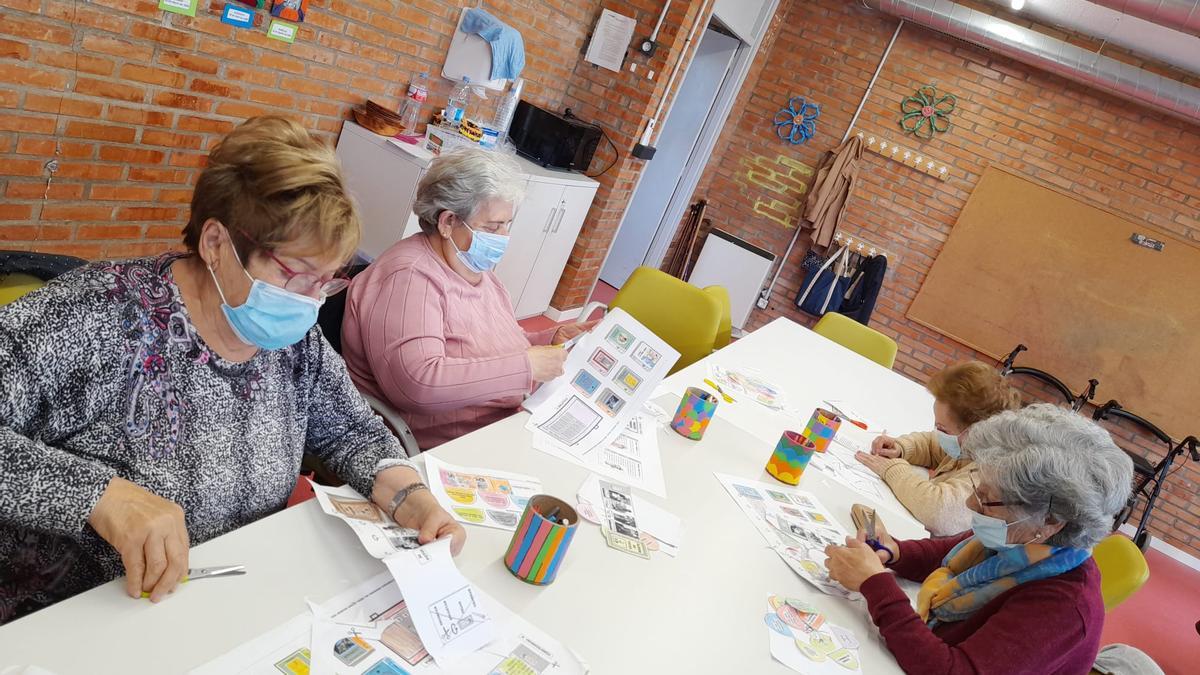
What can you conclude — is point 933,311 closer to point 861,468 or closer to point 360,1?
point 861,468

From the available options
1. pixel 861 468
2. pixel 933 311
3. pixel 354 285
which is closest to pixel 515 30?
pixel 354 285

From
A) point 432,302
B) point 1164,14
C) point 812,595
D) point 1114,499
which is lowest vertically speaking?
point 812,595

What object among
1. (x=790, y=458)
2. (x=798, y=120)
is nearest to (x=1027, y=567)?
(x=790, y=458)

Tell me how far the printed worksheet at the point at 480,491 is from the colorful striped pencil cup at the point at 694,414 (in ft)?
2.15

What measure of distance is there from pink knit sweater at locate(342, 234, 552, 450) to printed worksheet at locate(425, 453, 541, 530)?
407 mm

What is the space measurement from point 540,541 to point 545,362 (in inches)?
36.2

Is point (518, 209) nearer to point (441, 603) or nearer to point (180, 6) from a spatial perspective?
point (180, 6)

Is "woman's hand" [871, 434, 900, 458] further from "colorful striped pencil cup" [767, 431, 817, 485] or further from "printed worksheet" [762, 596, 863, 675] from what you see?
"printed worksheet" [762, 596, 863, 675]

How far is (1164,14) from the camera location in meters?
4.45

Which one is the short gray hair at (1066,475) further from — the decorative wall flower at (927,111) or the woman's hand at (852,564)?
the decorative wall flower at (927,111)

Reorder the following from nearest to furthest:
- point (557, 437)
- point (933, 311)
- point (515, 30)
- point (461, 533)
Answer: point (461, 533) → point (557, 437) → point (515, 30) → point (933, 311)

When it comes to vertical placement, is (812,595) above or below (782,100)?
below

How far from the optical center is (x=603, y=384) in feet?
7.14

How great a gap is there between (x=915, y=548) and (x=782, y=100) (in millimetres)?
5814
